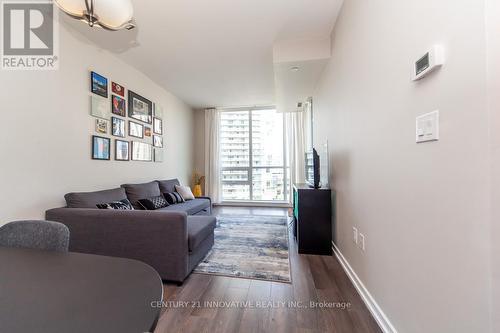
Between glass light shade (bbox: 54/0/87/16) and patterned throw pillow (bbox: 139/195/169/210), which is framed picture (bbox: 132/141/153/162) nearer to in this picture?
patterned throw pillow (bbox: 139/195/169/210)

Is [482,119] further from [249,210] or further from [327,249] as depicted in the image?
[249,210]

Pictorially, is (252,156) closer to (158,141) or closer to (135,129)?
(158,141)

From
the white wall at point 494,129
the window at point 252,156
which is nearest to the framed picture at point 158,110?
the window at point 252,156

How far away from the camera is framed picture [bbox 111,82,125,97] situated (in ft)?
9.76

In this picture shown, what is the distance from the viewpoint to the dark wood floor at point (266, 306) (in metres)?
1.37

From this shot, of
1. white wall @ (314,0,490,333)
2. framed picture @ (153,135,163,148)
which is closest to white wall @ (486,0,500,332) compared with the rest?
white wall @ (314,0,490,333)

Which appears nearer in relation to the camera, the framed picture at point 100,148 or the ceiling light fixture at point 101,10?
the ceiling light fixture at point 101,10

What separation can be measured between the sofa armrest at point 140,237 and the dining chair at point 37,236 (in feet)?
2.86

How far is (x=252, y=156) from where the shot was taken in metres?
5.73

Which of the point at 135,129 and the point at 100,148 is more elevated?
the point at 135,129

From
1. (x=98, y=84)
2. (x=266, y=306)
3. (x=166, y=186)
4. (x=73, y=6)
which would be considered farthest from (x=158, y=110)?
(x=266, y=306)

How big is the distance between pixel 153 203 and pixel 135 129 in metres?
1.32

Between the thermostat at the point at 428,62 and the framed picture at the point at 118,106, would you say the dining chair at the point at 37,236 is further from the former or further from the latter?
the framed picture at the point at 118,106

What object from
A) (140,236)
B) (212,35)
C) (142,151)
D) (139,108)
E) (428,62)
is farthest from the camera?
(142,151)
